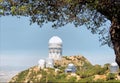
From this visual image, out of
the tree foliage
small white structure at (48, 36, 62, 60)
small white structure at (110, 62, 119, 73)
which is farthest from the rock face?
the tree foliage

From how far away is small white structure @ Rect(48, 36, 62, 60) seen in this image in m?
155

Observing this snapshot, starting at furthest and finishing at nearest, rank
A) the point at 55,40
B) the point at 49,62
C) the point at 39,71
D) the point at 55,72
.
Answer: the point at 49,62 < the point at 39,71 < the point at 55,72 < the point at 55,40

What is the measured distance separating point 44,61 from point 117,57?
144216 millimetres

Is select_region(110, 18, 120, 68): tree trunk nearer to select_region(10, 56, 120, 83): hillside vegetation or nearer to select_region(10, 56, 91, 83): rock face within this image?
select_region(10, 56, 120, 83): hillside vegetation

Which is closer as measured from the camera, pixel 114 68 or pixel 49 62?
pixel 114 68

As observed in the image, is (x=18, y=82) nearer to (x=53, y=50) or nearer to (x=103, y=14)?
(x=53, y=50)

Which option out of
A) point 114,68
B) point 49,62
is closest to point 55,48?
point 49,62

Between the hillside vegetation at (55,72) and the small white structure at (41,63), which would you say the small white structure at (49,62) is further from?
the small white structure at (41,63)

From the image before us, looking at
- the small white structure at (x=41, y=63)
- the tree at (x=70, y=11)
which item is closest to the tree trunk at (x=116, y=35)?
the tree at (x=70, y=11)

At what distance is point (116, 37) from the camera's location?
2667cm

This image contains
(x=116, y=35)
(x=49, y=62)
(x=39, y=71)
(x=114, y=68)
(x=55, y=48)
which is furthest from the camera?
(x=49, y=62)

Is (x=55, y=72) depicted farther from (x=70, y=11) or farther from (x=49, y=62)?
(x=70, y=11)

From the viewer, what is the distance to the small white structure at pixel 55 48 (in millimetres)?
155000

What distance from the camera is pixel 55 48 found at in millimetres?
161625
